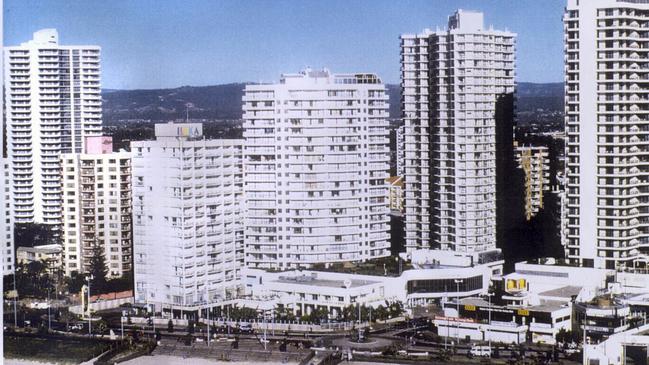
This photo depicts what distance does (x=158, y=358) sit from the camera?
9711 millimetres

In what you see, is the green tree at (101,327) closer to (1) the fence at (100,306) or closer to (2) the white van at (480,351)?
(1) the fence at (100,306)

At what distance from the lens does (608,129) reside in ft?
36.6

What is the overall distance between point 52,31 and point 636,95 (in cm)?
589

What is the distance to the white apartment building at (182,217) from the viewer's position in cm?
1108

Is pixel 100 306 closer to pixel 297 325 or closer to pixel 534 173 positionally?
pixel 297 325

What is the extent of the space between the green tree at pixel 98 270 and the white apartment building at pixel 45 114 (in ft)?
4.14

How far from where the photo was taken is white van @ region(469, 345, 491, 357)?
9.38 metres

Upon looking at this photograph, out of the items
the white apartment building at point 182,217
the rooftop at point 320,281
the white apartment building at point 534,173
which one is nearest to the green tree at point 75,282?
the white apartment building at point 182,217

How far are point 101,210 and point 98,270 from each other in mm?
688

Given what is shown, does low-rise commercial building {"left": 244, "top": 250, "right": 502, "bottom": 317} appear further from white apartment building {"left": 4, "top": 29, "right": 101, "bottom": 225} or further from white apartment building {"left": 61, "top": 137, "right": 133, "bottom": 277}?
white apartment building {"left": 4, "top": 29, "right": 101, "bottom": 225}

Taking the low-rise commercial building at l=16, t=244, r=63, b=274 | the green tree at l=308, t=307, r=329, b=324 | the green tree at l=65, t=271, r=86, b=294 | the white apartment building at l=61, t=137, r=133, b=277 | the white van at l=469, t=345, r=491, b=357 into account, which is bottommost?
the white van at l=469, t=345, r=491, b=357

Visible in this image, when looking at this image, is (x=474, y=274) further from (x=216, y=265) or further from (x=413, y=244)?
(x=216, y=265)

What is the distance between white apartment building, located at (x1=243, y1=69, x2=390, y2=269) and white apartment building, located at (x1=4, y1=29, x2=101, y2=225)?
2.64 m

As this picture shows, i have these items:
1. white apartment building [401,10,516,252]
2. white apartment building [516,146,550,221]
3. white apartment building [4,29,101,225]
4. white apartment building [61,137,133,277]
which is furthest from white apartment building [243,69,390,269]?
white apartment building [4,29,101,225]
